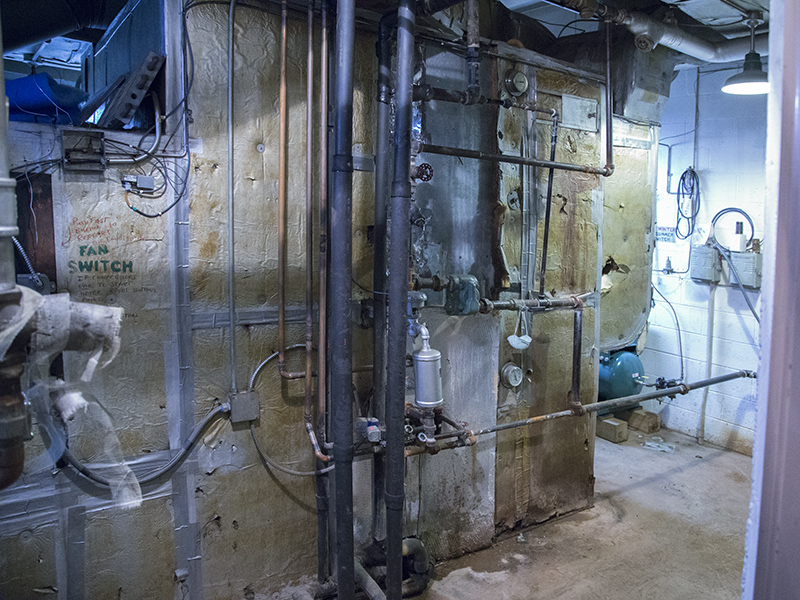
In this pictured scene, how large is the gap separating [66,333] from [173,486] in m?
1.17

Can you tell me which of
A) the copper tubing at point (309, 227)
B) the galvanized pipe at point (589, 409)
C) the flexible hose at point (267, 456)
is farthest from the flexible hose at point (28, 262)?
the galvanized pipe at point (589, 409)

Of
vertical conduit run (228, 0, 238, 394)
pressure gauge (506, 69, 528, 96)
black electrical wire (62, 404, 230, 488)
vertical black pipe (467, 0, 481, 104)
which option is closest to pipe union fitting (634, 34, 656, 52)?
pressure gauge (506, 69, 528, 96)

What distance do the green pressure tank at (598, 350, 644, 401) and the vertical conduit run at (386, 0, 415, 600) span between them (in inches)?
110

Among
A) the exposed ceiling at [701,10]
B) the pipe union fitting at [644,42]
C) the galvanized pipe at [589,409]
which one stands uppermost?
the exposed ceiling at [701,10]

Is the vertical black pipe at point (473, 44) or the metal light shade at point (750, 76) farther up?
the metal light shade at point (750, 76)

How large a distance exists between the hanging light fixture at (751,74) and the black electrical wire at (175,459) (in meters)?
3.26

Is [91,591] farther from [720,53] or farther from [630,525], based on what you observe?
[720,53]

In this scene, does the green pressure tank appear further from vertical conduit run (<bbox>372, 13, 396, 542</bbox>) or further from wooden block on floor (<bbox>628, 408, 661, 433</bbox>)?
vertical conduit run (<bbox>372, 13, 396, 542</bbox>)

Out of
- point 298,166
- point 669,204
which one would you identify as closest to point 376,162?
point 298,166

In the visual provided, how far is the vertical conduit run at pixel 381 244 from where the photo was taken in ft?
7.31

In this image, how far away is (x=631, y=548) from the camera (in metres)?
2.87

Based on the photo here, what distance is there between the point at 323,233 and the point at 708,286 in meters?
3.43

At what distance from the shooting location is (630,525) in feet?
10.1

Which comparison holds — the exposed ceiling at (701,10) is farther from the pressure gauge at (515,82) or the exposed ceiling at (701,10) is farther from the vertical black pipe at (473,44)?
the vertical black pipe at (473,44)
